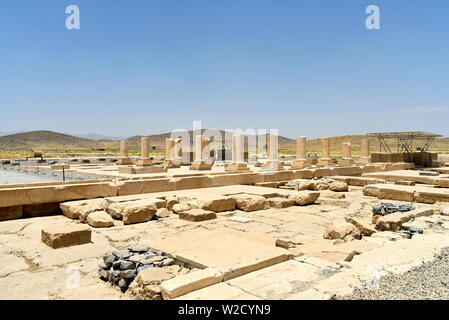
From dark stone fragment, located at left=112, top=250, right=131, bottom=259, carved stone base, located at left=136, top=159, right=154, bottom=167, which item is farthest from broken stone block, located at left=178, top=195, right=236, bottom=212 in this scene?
carved stone base, located at left=136, top=159, right=154, bottom=167

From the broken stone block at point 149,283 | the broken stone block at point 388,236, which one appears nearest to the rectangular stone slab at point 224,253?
the broken stone block at point 149,283

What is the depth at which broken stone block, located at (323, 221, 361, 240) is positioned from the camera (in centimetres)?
555

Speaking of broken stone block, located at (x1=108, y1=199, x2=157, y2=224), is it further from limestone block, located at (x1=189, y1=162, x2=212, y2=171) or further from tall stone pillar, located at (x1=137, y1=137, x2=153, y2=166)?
tall stone pillar, located at (x1=137, y1=137, x2=153, y2=166)

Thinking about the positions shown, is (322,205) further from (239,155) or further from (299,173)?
(239,155)

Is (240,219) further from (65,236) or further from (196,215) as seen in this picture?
(65,236)

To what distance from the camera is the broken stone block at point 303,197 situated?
9125mm

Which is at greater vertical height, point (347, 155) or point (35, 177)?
point (347, 155)

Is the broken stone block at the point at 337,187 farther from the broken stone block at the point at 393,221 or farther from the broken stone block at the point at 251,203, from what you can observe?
Result: the broken stone block at the point at 393,221

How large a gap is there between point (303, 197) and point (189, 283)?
6.37 metres

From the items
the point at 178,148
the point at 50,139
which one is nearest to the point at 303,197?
the point at 178,148

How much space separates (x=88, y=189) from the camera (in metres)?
8.20

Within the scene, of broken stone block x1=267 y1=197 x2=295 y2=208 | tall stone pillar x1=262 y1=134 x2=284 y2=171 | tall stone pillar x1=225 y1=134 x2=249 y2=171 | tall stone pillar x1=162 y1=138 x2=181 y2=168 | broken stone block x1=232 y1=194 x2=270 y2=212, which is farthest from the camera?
tall stone pillar x1=162 y1=138 x2=181 y2=168

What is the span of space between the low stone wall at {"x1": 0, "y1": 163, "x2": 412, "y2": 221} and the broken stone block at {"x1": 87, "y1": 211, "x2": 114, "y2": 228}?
1467mm

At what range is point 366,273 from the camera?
367 cm
